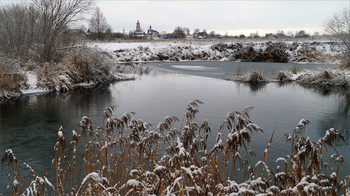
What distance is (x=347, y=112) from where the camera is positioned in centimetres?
1228

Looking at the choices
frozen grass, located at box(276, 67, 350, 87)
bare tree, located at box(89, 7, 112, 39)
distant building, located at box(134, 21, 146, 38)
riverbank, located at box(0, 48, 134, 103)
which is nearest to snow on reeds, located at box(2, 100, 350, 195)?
riverbank, located at box(0, 48, 134, 103)

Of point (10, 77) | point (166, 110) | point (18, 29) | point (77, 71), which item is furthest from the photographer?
point (18, 29)

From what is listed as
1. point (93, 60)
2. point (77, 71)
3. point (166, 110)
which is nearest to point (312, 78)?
point (166, 110)

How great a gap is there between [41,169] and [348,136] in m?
8.38

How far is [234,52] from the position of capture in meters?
47.7

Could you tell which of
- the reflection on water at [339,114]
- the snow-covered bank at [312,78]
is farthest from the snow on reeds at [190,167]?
the snow-covered bank at [312,78]

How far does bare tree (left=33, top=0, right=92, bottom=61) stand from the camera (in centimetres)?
2188

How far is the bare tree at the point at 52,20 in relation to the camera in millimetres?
21875

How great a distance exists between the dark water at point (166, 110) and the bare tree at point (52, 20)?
6799mm

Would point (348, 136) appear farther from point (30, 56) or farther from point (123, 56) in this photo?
point (123, 56)

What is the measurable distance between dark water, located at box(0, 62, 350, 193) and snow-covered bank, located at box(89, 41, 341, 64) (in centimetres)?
2480

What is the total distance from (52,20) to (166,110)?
15.2 meters

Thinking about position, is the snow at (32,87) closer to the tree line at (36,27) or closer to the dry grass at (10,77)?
the dry grass at (10,77)

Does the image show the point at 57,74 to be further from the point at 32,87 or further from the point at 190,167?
the point at 190,167
